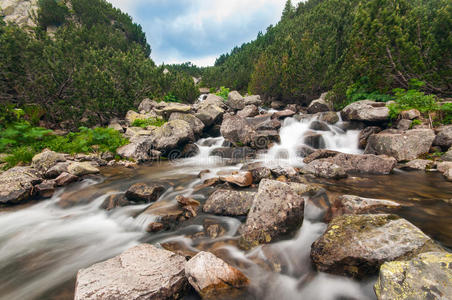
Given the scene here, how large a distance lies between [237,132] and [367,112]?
23.5ft

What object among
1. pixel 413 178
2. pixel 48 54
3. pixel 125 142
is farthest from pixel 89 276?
pixel 48 54

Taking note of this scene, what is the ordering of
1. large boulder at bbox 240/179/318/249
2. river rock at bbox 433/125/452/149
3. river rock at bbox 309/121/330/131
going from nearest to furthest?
large boulder at bbox 240/179/318/249 → river rock at bbox 433/125/452/149 → river rock at bbox 309/121/330/131

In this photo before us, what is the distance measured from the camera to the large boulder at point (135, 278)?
2.20m

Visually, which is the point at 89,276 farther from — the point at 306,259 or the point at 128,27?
the point at 128,27

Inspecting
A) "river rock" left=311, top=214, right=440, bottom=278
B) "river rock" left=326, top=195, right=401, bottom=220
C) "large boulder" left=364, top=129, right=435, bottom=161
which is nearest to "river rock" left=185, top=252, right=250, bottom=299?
"river rock" left=311, top=214, right=440, bottom=278

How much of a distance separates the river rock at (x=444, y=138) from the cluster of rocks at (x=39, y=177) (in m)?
14.2

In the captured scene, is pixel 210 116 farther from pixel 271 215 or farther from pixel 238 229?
pixel 271 215

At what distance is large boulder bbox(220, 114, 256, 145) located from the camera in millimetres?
11977

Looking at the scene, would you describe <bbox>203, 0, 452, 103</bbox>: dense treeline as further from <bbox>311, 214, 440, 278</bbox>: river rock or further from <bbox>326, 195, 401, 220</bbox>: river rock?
<bbox>311, 214, 440, 278</bbox>: river rock

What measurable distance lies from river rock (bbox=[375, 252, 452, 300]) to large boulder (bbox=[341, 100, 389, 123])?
35.1 feet

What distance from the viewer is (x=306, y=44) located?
21.5 metres

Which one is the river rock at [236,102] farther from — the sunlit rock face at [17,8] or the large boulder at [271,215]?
the sunlit rock face at [17,8]

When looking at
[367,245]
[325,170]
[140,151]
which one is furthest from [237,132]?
[367,245]

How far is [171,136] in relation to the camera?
453 inches
